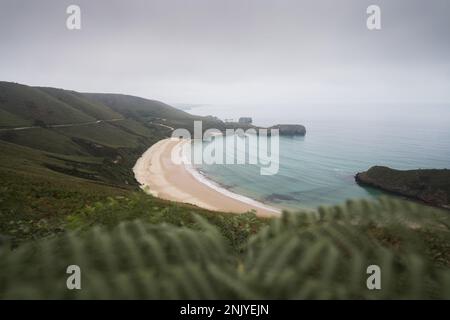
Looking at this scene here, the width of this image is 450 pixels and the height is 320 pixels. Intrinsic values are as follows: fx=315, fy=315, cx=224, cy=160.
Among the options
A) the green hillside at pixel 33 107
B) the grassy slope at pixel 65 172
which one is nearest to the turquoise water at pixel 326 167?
the grassy slope at pixel 65 172

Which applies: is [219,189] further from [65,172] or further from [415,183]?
[415,183]

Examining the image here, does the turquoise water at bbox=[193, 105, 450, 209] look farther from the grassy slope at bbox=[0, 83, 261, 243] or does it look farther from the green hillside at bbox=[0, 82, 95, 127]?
the green hillside at bbox=[0, 82, 95, 127]

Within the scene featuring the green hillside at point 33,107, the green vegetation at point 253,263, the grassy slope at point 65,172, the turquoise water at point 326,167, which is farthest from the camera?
the green hillside at point 33,107

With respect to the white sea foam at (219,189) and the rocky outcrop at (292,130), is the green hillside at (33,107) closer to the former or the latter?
the white sea foam at (219,189)

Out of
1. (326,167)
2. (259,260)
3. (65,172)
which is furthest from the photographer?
(326,167)

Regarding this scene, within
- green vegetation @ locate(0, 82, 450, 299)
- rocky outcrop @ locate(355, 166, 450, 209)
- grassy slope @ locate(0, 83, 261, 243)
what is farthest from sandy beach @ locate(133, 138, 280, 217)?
green vegetation @ locate(0, 82, 450, 299)

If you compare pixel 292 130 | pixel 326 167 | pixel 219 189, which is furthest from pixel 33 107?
pixel 292 130
